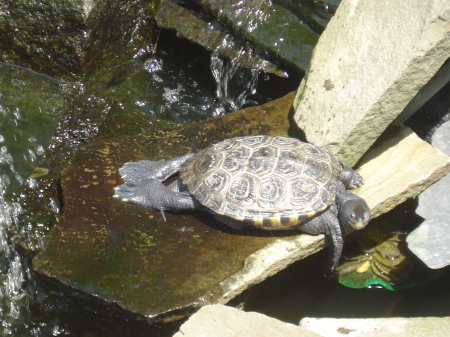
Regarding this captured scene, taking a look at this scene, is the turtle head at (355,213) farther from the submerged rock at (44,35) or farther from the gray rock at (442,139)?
the submerged rock at (44,35)

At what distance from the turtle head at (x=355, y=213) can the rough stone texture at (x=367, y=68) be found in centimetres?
58

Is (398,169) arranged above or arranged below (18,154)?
above

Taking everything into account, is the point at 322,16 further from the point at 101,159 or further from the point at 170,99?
the point at 101,159

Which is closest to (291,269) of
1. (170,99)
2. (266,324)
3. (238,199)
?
(238,199)

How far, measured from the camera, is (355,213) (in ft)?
11.5

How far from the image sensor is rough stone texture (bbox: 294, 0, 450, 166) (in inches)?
138

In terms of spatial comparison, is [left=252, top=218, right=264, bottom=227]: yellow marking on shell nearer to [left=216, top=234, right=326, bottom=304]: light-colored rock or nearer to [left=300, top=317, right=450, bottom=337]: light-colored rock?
→ [left=216, top=234, right=326, bottom=304]: light-colored rock

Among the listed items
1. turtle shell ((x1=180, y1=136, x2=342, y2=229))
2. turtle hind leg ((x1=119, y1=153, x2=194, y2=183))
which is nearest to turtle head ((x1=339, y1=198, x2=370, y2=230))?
turtle shell ((x1=180, y1=136, x2=342, y2=229))

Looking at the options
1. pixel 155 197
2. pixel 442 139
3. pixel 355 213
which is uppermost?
pixel 442 139

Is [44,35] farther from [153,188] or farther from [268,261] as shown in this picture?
[268,261]

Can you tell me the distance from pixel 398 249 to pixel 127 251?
234cm

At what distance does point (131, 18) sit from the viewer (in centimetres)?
625

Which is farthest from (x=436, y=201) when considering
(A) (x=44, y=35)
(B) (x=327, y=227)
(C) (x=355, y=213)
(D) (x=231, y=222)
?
(A) (x=44, y=35)

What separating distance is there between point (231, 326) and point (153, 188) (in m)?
1.36
